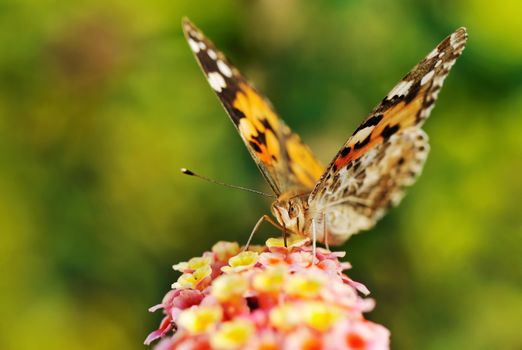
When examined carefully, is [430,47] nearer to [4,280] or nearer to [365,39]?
[365,39]

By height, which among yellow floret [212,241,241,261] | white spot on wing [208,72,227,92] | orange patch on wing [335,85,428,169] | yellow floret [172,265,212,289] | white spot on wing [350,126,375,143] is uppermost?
white spot on wing [208,72,227,92]

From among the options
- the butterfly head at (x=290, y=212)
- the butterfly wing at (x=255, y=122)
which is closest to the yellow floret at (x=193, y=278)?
the butterfly head at (x=290, y=212)

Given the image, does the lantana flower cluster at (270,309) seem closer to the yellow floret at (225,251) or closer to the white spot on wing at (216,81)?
the yellow floret at (225,251)

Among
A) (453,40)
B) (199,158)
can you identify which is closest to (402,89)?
(453,40)

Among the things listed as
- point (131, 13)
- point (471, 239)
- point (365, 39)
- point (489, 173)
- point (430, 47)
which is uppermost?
point (131, 13)

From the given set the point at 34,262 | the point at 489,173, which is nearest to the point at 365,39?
the point at 489,173

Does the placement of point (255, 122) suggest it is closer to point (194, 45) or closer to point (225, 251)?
point (194, 45)

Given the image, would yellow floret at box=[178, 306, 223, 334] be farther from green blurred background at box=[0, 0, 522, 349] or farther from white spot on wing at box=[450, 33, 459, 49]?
green blurred background at box=[0, 0, 522, 349]

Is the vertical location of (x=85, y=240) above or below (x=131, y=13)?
below

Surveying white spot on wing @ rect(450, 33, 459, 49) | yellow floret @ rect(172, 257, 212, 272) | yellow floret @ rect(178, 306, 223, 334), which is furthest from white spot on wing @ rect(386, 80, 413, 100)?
yellow floret @ rect(178, 306, 223, 334)
